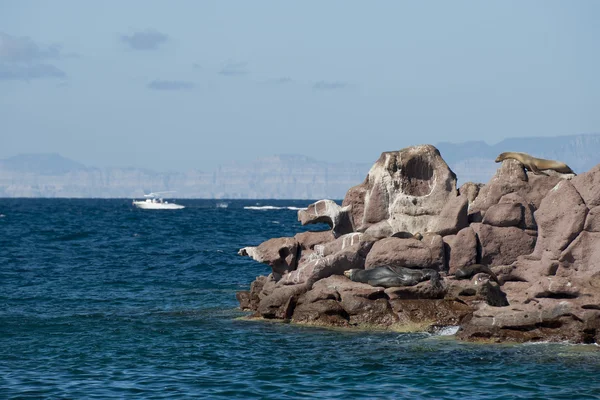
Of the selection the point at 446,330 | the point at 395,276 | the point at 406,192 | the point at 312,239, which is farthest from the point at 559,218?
the point at 312,239

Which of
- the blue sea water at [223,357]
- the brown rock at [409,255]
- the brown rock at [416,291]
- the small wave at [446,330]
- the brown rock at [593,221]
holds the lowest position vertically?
the blue sea water at [223,357]

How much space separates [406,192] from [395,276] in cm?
590

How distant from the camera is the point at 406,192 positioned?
39125mm

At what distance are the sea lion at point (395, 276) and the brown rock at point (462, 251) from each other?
3.90 ft

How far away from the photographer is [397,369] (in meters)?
26.4

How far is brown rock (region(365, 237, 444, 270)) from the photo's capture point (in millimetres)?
35125

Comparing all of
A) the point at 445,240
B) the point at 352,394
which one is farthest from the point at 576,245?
the point at 352,394

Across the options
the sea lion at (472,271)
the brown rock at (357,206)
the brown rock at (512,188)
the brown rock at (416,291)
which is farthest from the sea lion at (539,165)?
the brown rock at (416,291)

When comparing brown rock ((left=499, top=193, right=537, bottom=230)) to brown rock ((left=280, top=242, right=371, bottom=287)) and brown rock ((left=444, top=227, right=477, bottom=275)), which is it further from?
brown rock ((left=280, top=242, right=371, bottom=287))

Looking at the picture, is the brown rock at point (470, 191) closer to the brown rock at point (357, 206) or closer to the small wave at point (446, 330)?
the brown rock at point (357, 206)

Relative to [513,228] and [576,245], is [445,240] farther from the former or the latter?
[576,245]

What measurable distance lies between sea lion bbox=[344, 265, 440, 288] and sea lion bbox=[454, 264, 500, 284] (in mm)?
807

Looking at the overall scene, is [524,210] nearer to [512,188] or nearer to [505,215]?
[505,215]

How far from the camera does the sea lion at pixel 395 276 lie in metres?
34.1
